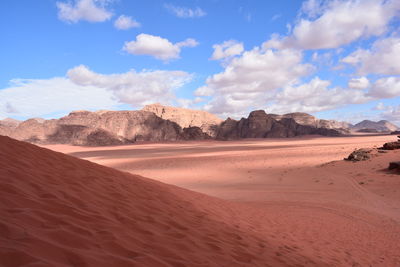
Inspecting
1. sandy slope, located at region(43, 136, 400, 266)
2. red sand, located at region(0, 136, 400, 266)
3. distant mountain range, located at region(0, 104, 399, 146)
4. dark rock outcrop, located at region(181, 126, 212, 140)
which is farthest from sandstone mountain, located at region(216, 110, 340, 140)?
red sand, located at region(0, 136, 400, 266)

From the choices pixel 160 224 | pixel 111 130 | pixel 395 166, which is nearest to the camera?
pixel 160 224

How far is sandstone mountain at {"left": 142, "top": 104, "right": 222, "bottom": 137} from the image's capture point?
332ft

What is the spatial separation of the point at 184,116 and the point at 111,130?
3633cm

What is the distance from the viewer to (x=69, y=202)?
3902 mm

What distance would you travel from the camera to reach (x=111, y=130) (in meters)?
71.3

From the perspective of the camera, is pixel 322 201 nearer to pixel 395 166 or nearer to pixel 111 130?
pixel 395 166

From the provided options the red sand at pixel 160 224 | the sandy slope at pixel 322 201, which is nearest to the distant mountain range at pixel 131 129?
the sandy slope at pixel 322 201

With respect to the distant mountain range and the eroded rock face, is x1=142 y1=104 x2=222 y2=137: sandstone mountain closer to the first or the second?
the distant mountain range

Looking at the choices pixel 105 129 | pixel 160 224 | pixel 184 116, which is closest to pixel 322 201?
pixel 160 224

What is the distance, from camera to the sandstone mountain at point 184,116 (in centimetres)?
10119

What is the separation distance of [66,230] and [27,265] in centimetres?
84

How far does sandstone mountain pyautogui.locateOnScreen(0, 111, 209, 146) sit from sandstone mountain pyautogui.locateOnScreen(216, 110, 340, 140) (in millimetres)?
13740

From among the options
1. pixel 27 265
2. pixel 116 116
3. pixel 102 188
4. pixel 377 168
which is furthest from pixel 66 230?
pixel 116 116

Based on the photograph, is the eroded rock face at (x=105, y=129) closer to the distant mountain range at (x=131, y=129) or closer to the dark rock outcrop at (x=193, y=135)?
the distant mountain range at (x=131, y=129)
